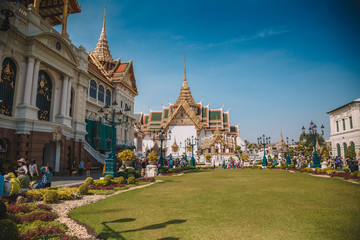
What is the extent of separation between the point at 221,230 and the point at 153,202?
3604 mm

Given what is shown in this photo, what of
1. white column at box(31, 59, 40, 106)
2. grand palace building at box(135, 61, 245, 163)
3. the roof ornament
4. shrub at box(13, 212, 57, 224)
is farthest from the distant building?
white column at box(31, 59, 40, 106)

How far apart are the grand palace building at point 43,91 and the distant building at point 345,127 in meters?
36.6

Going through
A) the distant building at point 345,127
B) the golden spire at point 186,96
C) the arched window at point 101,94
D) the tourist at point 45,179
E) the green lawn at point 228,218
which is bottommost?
the green lawn at point 228,218

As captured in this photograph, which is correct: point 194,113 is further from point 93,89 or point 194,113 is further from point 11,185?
→ point 11,185

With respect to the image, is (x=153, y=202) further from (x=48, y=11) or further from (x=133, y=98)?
(x=133, y=98)

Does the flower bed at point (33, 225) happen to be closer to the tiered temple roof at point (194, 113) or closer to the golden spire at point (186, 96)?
the tiered temple roof at point (194, 113)

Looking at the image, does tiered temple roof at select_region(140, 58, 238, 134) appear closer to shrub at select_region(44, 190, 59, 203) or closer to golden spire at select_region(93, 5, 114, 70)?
golden spire at select_region(93, 5, 114, 70)

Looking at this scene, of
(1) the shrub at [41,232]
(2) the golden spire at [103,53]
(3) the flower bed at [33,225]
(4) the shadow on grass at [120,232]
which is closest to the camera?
(3) the flower bed at [33,225]

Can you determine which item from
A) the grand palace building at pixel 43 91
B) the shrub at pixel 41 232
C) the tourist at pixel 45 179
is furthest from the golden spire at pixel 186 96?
the shrub at pixel 41 232

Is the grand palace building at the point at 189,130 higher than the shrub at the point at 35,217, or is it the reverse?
the grand palace building at the point at 189,130

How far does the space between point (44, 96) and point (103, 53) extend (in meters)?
21.2

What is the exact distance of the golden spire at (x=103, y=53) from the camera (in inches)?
1486

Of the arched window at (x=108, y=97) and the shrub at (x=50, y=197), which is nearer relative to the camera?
the shrub at (x=50, y=197)

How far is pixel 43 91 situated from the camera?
748 inches
